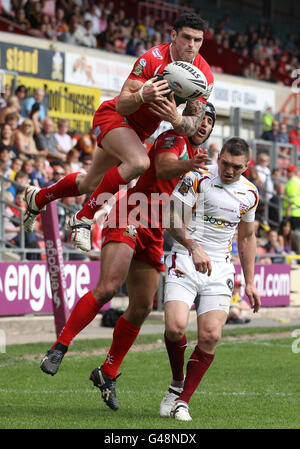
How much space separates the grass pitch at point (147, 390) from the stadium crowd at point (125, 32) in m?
11.4

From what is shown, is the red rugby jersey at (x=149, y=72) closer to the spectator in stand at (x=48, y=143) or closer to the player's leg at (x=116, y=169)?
the player's leg at (x=116, y=169)

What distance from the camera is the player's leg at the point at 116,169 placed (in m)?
7.39

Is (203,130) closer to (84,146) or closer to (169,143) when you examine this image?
(169,143)

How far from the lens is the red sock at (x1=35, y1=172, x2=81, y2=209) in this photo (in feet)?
27.4

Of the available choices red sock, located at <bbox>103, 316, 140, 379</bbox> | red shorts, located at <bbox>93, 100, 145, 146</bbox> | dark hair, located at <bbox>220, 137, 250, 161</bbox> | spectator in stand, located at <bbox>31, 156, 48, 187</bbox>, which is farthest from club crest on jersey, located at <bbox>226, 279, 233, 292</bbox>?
spectator in stand, located at <bbox>31, 156, 48, 187</bbox>

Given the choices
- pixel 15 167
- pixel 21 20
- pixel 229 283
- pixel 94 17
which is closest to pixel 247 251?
pixel 229 283

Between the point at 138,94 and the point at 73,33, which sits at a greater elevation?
the point at 138,94

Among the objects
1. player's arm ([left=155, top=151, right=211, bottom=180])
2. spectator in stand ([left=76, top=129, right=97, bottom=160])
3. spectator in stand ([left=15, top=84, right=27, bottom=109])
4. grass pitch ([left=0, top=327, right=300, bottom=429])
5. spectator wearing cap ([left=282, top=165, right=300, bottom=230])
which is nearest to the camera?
player's arm ([left=155, top=151, right=211, bottom=180])

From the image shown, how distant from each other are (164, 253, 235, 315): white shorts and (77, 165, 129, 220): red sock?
0.82 meters

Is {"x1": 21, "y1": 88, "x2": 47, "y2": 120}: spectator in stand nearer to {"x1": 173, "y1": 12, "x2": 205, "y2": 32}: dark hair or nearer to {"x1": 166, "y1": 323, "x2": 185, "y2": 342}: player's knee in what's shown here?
{"x1": 173, "y1": 12, "x2": 205, "y2": 32}: dark hair

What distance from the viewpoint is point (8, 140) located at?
52.7 feet

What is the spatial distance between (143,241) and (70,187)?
102 cm

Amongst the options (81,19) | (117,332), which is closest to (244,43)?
(81,19)
